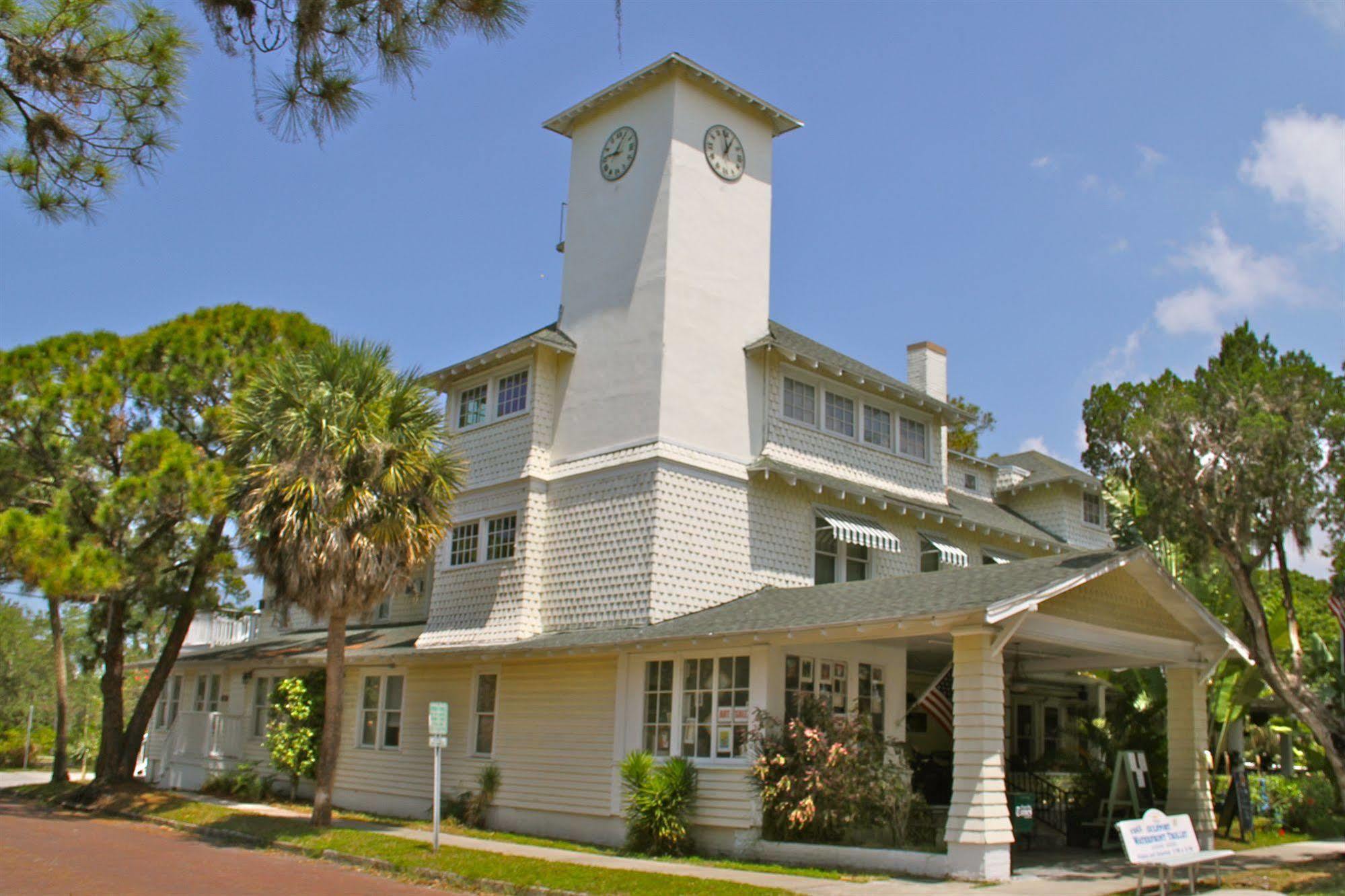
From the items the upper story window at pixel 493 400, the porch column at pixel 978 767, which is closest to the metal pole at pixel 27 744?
the upper story window at pixel 493 400

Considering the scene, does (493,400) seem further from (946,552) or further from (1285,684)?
(1285,684)

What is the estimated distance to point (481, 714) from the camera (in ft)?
73.6

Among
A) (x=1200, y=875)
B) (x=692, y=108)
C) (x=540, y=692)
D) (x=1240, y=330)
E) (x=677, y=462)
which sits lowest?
(x=1200, y=875)

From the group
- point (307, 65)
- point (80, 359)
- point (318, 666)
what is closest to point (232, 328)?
point (80, 359)

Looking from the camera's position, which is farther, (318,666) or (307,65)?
(318,666)

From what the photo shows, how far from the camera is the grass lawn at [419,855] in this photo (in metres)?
13.6

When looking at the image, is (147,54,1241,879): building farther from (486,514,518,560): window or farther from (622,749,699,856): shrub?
(622,749,699,856): shrub

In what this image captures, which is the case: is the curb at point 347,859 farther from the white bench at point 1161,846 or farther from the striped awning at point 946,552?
the striped awning at point 946,552

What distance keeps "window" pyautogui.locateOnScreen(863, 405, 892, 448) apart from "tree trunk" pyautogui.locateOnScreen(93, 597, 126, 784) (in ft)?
54.3

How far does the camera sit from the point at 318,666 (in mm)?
25594

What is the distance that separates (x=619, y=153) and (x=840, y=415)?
7156mm

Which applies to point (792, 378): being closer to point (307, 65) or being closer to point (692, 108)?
point (692, 108)

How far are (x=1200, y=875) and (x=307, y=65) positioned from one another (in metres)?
14.6

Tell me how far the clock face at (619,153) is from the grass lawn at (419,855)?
534 inches
